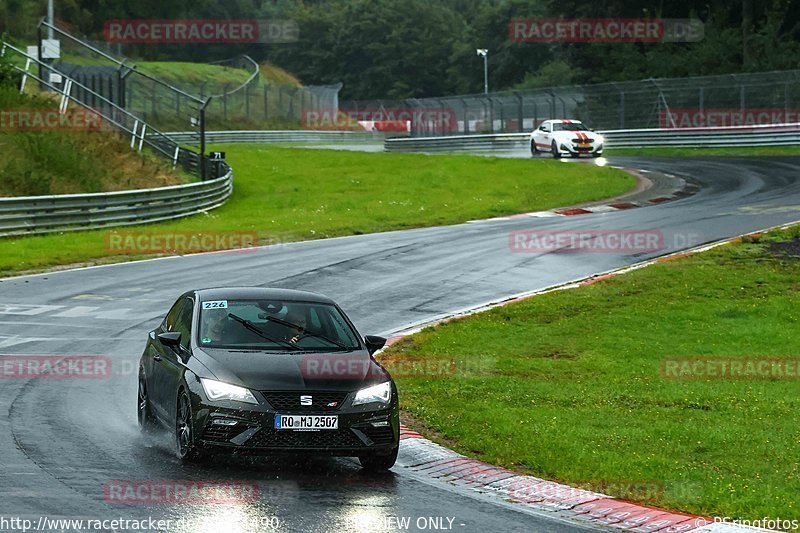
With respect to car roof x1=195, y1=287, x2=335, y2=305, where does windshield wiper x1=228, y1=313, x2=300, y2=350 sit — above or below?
below

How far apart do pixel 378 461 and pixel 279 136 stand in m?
76.0

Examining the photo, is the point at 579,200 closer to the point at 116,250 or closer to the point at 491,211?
the point at 491,211

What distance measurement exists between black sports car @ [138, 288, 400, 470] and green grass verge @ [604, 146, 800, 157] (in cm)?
4345

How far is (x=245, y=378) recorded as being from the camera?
1038 cm

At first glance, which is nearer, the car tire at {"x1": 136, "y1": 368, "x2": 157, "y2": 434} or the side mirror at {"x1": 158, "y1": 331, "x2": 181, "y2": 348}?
the side mirror at {"x1": 158, "y1": 331, "x2": 181, "y2": 348}

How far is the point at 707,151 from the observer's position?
5478cm

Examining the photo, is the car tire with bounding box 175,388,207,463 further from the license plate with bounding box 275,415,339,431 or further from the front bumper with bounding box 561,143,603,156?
the front bumper with bounding box 561,143,603,156

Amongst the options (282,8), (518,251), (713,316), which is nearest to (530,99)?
(518,251)

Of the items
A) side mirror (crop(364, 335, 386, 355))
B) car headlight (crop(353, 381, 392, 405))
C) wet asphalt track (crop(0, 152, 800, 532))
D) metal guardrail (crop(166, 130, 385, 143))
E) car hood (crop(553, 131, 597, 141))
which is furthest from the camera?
metal guardrail (crop(166, 130, 385, 143))

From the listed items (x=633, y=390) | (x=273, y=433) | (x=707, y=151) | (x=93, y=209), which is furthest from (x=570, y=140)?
(x=273, y=433)

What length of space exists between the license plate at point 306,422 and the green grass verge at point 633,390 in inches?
63.7

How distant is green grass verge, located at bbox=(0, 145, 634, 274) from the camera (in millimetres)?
31359

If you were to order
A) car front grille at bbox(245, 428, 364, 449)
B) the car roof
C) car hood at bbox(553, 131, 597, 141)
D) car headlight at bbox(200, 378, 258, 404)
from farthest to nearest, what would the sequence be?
car hood at bbox(553, 131, 597, 141), the car roof, car headlight at bbox(200, 378, 258, 404), car front grille at bbox(245, 428, 364, 449)

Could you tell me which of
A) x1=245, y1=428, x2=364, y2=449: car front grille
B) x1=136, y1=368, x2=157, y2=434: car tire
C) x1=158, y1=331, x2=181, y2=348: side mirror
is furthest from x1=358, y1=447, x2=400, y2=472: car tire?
x1=136, y1=368, x2=157, y2=434: car tire
